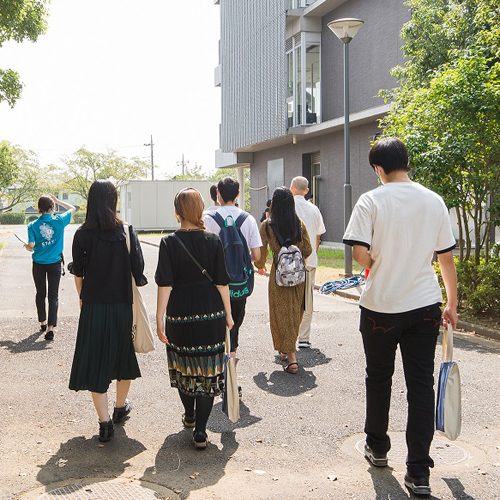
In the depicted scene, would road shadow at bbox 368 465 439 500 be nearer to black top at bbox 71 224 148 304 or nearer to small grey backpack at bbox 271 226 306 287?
black top at bbox 71 224 148 304

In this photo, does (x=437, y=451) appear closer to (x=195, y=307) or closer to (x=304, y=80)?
(x=195, y=307)

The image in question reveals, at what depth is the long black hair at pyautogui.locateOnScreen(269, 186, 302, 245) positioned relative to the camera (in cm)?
650

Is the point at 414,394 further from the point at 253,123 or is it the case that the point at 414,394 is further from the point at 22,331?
the point at 253,123

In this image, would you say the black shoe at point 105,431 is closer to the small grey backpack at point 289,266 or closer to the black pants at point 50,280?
the small grey backpack at point 289,266

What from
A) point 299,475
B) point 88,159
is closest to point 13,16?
point 299,475

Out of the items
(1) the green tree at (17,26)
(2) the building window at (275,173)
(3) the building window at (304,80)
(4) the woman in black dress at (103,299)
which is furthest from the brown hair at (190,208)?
(2) the building window at (275,173)

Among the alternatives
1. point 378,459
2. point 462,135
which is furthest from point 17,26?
point 378,459

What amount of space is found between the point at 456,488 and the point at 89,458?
2345mm

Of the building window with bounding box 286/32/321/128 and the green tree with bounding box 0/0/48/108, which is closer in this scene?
the green tree with bounding box 0/0/48/108

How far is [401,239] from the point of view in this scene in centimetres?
381

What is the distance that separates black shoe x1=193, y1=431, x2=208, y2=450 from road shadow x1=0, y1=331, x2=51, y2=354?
13.1ft

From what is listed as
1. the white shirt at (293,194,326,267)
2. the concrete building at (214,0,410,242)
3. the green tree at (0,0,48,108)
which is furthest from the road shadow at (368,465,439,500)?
the concrete building at (214,0,410,242)

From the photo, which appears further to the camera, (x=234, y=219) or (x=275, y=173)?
(x=275, y=173)

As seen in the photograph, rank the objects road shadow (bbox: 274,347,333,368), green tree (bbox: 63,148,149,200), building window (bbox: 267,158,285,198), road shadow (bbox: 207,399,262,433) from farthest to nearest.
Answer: green tree (bbox: 63,148,149,200) < building window (bbox: 267,158,285,198) < road shadow (bbox: 274,347,333,368) < road shadow (bbox: 207,399,262,433)
